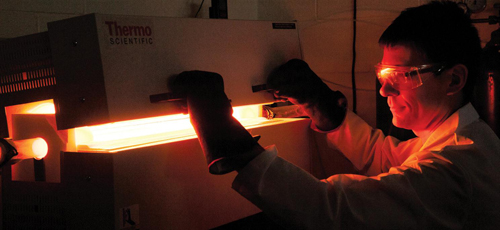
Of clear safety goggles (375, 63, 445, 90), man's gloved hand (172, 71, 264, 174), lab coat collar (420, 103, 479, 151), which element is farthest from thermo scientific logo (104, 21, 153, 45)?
lab coat collar (420, 103, 479, 151)

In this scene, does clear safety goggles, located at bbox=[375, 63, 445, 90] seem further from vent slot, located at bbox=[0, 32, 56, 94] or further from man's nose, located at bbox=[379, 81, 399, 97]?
vent slot, located at bbox=[0, 32, 56, 94]

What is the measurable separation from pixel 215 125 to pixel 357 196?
1.12 ft

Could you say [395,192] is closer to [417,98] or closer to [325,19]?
[417,98]

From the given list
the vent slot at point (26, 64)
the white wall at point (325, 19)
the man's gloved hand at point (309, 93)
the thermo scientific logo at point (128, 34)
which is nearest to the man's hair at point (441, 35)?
the man's gloved hand at point (309, 93)

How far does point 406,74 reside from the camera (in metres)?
1.01

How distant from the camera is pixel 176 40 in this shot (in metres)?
0.98

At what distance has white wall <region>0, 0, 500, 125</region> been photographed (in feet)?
4.52

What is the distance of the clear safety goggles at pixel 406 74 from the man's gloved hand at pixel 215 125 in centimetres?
44

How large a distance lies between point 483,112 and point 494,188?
A: 0.46 meters

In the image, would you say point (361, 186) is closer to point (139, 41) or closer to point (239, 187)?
point (239, 187)

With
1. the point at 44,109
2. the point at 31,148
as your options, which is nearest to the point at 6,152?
the point at 31,148

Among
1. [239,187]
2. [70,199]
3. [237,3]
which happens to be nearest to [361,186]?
[239,187]

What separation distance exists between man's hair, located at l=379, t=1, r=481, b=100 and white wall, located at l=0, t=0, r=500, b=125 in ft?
1.55

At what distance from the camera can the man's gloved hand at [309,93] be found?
3.86 feet
